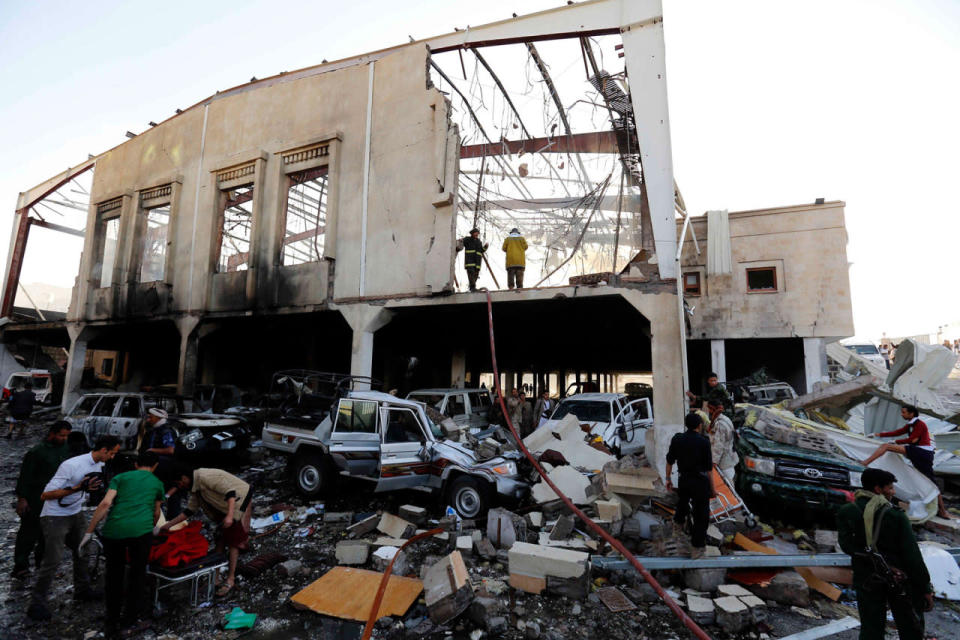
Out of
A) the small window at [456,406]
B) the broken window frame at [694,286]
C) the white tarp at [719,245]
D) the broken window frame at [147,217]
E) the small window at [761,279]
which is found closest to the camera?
the small window at [456,406]

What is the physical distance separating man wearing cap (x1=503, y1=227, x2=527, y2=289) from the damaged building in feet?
1.49

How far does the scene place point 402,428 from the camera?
721 cm

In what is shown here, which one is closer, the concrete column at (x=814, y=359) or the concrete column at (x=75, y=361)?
the concrete column at (x=814, y=359)

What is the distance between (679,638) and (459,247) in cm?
854

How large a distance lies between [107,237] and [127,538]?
63.9 feet

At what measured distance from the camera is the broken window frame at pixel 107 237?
54.4 ft

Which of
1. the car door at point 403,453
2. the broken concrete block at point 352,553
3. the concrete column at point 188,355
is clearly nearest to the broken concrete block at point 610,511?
the car door at point 403,453

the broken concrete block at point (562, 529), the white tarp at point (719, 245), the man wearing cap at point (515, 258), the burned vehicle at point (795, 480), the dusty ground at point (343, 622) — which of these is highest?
the white tarp at point (719, 245)

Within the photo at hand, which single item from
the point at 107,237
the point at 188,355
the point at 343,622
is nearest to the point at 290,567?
the point at 343,622

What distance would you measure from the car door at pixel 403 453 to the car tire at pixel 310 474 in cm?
127

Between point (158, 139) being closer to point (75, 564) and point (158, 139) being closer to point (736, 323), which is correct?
point (75, 564)

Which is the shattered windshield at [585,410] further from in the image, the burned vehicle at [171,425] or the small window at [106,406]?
the small window at [106,406]

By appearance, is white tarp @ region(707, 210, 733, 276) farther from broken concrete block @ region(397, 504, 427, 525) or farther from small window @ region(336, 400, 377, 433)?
broken concrete block @ region(397, 504, 427, 525)

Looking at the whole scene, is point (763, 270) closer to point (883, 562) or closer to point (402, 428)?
point (402, 428)
